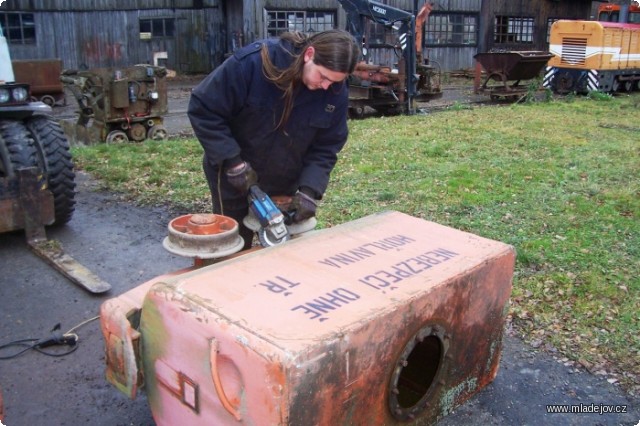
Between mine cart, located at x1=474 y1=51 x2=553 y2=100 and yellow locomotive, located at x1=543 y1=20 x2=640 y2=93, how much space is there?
1116mm

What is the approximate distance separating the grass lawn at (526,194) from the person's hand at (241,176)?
195cm

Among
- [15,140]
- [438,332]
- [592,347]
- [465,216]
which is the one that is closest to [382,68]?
[465,216]

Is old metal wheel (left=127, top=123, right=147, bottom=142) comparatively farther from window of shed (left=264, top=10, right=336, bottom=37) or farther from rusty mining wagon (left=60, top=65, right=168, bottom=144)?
window of shed (left=264, top=10, right=336, bottom=37)

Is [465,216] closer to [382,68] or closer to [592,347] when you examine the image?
[592,347]

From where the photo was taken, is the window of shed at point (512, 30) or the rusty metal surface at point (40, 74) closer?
the rusty metal surface at point (40, 74)

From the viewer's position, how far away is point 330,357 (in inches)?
78.6

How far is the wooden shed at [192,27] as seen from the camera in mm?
18469

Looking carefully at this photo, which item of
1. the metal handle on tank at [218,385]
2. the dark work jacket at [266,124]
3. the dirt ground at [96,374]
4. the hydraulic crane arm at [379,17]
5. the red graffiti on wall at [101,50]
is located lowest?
the dirt ground at [96,374]

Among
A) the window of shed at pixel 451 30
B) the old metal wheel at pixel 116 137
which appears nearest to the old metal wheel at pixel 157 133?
the old metal wheel at pixel 116 137

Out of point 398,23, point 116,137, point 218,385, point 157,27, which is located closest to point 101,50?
point 157,27

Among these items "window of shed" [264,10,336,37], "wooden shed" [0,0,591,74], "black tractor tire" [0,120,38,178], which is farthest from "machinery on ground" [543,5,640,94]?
"black tractor tire" [0,120,38,178]

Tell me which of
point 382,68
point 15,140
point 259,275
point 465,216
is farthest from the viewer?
point 382,68

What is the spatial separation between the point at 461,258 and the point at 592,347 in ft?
4.64

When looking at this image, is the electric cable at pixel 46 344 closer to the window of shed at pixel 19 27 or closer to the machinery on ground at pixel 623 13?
the window of shed at pixel 19 27
